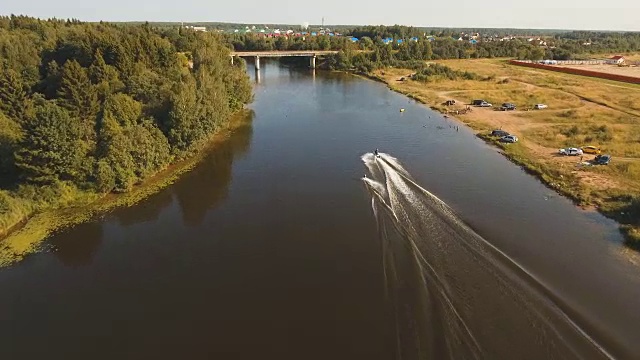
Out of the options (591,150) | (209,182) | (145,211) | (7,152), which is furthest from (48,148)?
(591,150)

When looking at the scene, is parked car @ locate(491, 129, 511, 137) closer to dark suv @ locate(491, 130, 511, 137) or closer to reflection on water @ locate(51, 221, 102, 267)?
dark suv @ locate(491, 130, 511, 137)

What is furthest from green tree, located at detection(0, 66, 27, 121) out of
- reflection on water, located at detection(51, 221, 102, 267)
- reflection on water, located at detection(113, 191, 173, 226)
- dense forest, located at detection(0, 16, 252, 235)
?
reflection on water, located at detection(51, 221, 102, 267)

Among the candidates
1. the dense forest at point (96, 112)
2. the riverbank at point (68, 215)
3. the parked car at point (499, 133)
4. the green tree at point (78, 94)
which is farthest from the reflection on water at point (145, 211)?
the parked car at point (499, 133)

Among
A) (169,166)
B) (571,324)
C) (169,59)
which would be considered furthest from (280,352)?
(169,59)

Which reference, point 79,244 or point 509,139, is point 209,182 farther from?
point 509,139

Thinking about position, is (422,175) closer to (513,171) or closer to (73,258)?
(513,171)
